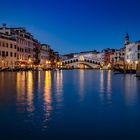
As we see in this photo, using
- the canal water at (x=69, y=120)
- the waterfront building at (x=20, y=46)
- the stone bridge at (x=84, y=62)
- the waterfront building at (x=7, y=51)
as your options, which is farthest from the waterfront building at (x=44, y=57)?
the canal water at (x=69, y=120)

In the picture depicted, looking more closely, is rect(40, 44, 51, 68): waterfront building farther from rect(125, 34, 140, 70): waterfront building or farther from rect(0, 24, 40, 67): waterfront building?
rect(125, 34, 140, 70): waterfront building

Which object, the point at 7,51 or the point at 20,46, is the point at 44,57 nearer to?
the point at 20,46

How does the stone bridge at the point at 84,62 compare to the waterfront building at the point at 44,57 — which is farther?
the stone bridge at the point at 84,62

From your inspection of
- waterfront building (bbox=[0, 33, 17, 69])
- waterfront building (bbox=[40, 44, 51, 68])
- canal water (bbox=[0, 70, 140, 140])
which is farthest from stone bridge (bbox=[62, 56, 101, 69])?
canal water (bbox=[0, 70, 140, 140])

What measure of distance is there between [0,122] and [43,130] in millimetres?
1874

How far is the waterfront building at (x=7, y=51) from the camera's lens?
77037 mm

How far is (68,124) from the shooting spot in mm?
11109

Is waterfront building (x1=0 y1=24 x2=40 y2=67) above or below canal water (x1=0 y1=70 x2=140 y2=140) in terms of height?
above

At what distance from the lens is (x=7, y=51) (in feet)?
262

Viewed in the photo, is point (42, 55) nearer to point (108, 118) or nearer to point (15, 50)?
point (15, 50)

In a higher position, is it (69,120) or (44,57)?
(44,57)

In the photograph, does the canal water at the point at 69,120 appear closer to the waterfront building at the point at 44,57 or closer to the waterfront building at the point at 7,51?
the waterfront building at the point at 7,51

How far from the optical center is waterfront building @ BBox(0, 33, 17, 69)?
7704 cm

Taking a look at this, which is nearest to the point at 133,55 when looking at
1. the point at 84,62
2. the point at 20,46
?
the point at 20,46
